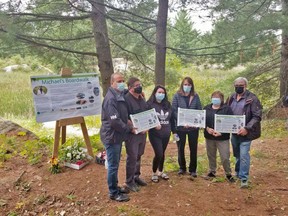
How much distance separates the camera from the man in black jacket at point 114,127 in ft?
12.7

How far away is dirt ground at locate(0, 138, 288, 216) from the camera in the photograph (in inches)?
158

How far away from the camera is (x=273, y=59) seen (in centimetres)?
941

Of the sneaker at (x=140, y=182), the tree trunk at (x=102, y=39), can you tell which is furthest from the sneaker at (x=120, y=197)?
the tree trunk at (x=102, y=39)

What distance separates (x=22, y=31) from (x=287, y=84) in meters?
7.49

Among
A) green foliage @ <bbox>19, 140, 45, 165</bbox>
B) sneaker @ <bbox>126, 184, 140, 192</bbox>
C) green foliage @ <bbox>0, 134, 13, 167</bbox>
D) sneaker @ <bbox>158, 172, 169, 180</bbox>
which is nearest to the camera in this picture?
sneaker @ <bbox>126, 184, 140, 192</bbox>

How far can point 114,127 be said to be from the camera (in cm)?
385

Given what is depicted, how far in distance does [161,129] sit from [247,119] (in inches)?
51.1

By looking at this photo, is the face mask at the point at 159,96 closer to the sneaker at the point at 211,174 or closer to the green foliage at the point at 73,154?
the sneaker at the point at 211,174

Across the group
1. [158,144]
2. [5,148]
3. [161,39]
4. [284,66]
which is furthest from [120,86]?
[284,66]

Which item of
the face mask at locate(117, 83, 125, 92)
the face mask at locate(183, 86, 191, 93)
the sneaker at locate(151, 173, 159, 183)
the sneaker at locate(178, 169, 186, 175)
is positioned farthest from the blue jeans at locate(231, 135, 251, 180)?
the face mask at locate(117, 83, 125, 92)

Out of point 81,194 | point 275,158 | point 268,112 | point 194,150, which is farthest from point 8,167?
point 268,112

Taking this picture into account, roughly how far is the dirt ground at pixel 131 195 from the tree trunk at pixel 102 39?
2.34 m

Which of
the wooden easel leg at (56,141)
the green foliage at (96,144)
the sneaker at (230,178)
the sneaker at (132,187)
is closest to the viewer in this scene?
the sneaker at (132,187)

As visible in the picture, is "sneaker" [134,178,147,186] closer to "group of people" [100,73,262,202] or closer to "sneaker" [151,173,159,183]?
Answer: "group of people" [100,73,262,202]
